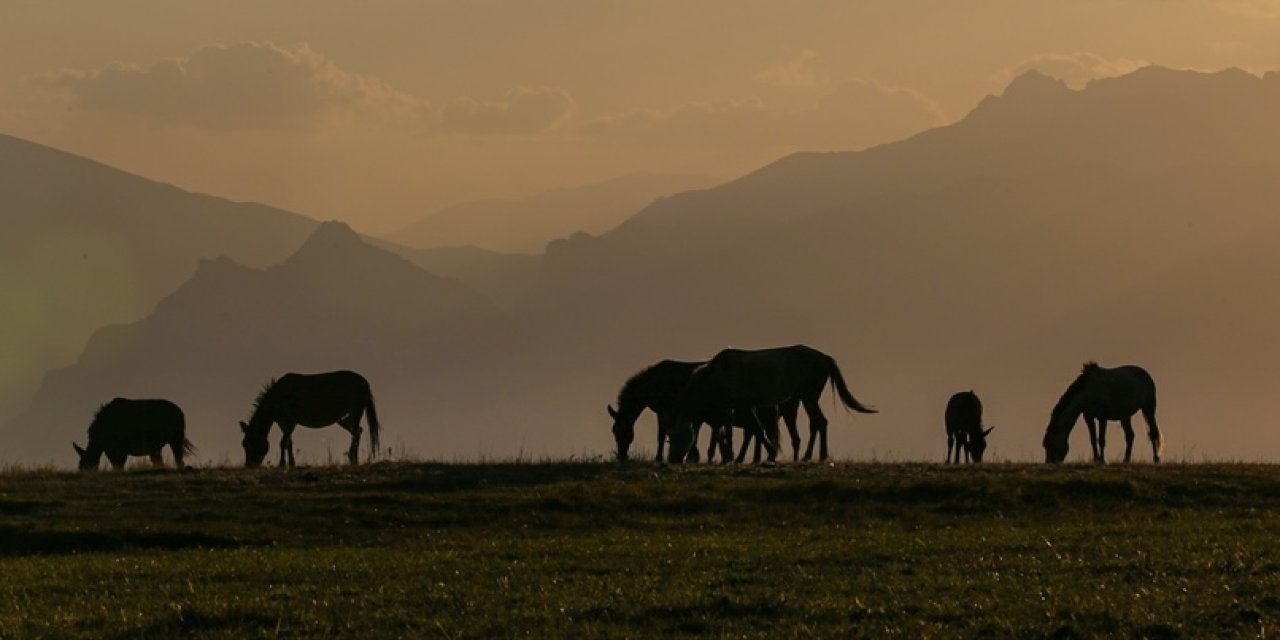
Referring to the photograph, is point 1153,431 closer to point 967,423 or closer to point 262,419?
point 967,423

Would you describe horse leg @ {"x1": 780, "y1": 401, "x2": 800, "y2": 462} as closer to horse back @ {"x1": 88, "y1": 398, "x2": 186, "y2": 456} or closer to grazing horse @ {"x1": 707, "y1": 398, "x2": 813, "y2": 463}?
grazing horse @ {"x1": 707, "y1": 398, "x2": 813, "y2": 463}

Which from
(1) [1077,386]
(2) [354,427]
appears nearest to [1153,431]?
(1) [1077,386]

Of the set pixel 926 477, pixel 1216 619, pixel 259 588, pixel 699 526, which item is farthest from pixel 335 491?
pixel 1216 619

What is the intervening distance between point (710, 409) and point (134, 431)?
48.8 feet

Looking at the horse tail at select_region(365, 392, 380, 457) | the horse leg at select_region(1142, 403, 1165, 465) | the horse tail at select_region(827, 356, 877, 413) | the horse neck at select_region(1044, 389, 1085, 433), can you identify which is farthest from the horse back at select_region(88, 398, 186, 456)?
the horse leg at select_region(1142, 403, 1165, 465)

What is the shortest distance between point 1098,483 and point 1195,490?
166 cm

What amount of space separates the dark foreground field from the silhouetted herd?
6.10 m

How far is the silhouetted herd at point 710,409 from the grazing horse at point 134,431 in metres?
0.02

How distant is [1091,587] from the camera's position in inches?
789

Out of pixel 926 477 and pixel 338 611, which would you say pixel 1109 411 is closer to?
pixel 926 477

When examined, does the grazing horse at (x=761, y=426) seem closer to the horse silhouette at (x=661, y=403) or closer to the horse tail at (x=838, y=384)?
the horse silhouette at (x=661, y=403)

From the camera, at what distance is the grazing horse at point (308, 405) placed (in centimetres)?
4794

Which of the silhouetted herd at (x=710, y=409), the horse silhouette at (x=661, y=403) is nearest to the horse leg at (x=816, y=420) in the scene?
the silhouetted herd at (x=710, y=409)

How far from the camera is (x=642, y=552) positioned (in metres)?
25.2
